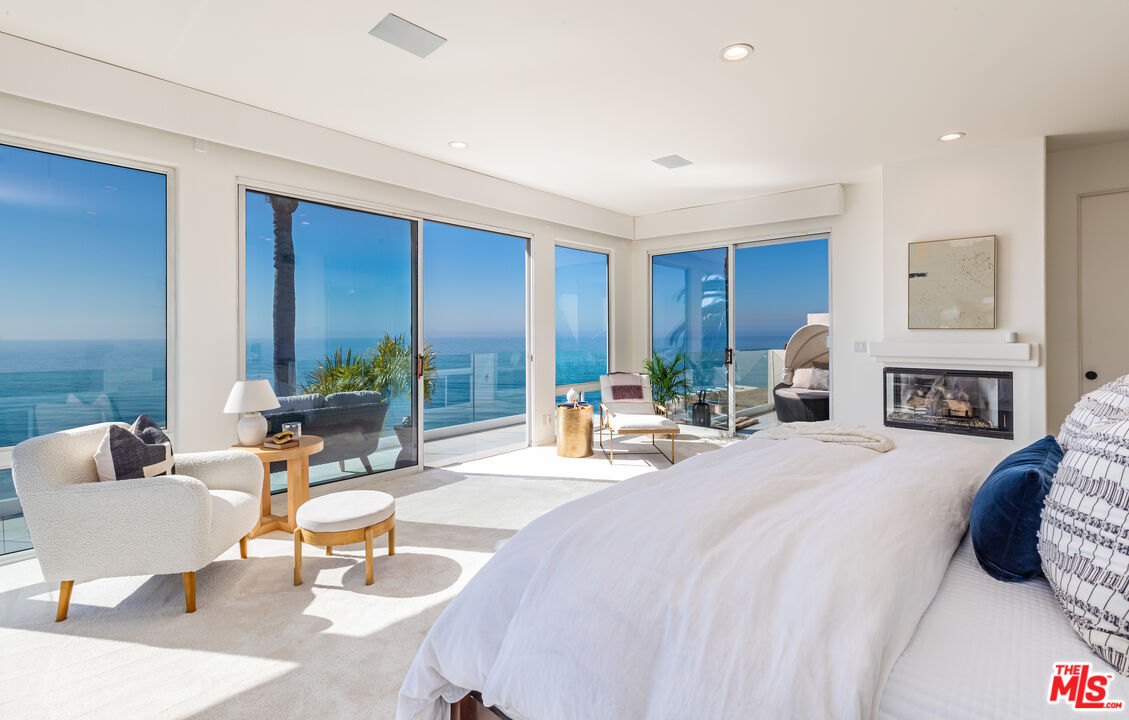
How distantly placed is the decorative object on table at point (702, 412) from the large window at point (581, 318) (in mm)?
1222

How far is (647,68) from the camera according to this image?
9.87ft

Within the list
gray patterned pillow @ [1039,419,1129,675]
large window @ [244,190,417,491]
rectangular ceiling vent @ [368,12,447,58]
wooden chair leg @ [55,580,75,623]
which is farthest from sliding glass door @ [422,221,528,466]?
gray patterned pillow @ [1039,419,1129,675]

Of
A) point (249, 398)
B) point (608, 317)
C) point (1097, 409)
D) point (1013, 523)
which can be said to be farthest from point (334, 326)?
point (1097, 409)

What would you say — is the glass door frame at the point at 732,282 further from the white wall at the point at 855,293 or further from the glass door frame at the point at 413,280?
the glass door frame at the point at 413,280

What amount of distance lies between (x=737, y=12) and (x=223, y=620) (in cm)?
355

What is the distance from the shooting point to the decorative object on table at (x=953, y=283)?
4176mm

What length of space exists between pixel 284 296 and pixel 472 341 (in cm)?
186

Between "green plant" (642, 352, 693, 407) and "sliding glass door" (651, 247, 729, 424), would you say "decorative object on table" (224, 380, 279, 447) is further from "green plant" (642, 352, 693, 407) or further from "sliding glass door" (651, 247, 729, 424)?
"sliding glass door" (651, 247, 729, 424)

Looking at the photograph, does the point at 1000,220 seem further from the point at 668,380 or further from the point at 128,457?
the point at 128,457

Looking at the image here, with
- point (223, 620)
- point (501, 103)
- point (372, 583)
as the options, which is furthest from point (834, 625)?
point (501, 103)

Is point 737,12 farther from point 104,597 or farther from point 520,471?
point 104,597

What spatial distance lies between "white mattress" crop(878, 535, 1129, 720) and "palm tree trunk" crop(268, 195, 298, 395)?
3.96m

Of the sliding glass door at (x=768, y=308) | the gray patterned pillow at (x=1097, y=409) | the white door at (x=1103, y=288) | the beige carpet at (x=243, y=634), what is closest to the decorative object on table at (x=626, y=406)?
the sliding glass door at (x=768, y=308)

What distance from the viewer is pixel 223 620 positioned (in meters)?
2.25
